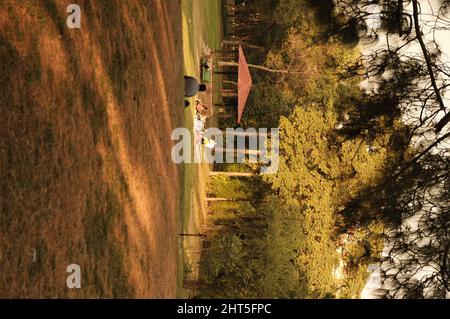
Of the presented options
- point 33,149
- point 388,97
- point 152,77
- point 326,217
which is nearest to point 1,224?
point 33,149

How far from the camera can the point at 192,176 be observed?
21.7 metres

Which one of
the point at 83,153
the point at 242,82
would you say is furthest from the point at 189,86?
the point at 83,153

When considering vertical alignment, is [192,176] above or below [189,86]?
below

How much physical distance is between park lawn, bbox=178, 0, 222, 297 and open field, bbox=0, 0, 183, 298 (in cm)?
345

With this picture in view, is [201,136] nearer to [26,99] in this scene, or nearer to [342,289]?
[342,289]

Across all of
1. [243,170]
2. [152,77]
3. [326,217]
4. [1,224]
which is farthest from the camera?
→ [243,170]

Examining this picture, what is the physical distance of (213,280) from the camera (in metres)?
19.2

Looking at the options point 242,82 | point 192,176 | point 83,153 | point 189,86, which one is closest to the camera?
point 83,153

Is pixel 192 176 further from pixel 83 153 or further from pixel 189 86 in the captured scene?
pixel 83 153

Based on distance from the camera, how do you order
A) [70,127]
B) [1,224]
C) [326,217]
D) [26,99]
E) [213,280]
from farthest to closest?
1. [326,217]
2. [213,280]
3. [70,127]
4. [26,99]
5. [1,224]

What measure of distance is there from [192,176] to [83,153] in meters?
13.1

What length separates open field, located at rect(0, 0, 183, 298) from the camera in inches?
262

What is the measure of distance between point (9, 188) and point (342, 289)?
1806cm

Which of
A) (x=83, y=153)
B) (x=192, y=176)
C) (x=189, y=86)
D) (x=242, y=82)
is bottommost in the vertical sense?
(x=83, y=153)
